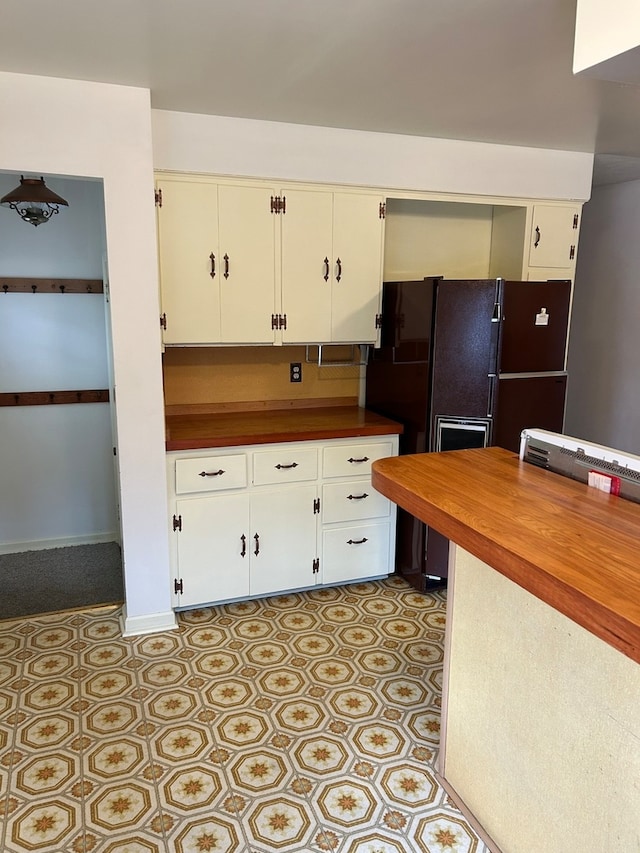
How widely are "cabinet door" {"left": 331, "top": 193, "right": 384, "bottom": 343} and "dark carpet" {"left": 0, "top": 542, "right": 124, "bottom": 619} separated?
74.4 inches

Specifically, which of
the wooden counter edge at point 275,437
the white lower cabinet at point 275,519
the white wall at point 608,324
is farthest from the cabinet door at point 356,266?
the white wall at point 608,324

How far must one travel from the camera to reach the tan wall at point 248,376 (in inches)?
139

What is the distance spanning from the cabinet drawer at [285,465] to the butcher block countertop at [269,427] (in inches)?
2.7

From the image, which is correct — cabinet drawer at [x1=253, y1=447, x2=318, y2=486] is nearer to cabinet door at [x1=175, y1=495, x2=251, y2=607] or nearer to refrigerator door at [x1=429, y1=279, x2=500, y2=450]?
cabinet door at [x1=175, y1=495, x2=251, y2=607]

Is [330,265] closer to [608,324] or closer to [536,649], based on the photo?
[536,649]

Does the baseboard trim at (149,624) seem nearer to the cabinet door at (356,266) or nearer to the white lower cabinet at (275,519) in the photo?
the white lower cabinet at (275,519)

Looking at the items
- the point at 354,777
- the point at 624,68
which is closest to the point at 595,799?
the point at 354,777

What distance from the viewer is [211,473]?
10.1ft

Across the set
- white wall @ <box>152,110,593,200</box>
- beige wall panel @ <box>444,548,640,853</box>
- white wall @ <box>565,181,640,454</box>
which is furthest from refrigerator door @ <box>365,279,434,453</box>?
white wall @ <box>565,181,640,454</box>

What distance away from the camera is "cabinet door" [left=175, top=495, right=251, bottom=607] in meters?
3.09

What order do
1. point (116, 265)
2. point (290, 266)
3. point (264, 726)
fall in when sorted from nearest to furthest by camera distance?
point (264, 726) → point (116, 265) → point (290, 266)

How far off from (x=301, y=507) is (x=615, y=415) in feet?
9.53

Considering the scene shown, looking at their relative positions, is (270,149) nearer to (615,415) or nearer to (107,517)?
(107,517)

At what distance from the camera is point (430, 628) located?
3096 millimetres
